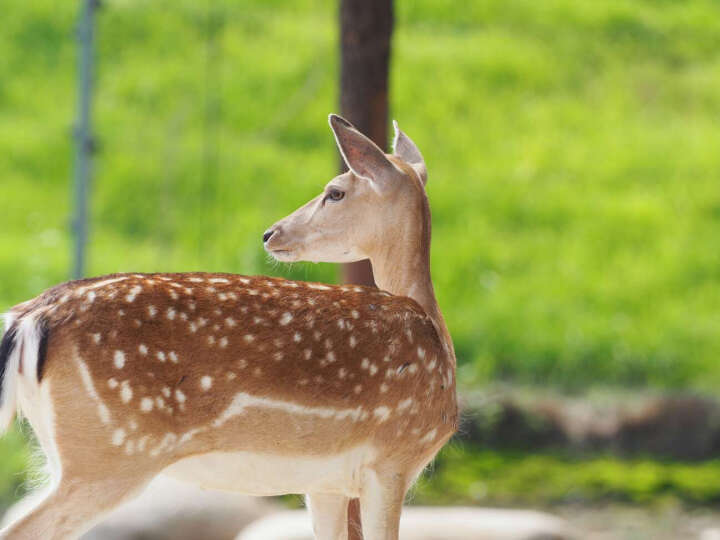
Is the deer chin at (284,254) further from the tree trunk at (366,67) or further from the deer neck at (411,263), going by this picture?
the tree trunk at (366,67)

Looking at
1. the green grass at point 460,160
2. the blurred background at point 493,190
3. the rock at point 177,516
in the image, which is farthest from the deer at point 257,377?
the green grass at point 460,160

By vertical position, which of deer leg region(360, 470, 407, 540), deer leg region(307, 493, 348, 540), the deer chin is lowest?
deer leg region(307, 493, 348, 540)

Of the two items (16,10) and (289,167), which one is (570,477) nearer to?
(289,167)

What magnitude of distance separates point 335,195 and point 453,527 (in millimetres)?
2290

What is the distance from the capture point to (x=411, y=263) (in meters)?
2.93

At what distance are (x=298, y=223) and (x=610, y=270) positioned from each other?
510cm

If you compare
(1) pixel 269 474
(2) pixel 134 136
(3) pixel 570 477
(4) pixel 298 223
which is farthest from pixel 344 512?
(2) pixel 134 136

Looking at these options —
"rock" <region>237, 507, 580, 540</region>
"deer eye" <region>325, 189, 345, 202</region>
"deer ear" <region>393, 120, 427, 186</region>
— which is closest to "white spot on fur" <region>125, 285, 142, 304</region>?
"deer eye" <region>325, 189, 345, 202</region>

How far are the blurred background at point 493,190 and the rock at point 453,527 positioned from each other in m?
1.19

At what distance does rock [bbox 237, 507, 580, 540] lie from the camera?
15.4 feet

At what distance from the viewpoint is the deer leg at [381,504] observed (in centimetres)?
270

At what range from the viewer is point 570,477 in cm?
654

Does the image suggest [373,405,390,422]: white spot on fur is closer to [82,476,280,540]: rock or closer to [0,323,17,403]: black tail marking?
[0,323,17,403]: black tail marking

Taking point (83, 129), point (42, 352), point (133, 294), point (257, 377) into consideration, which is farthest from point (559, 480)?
point (42, 352)
